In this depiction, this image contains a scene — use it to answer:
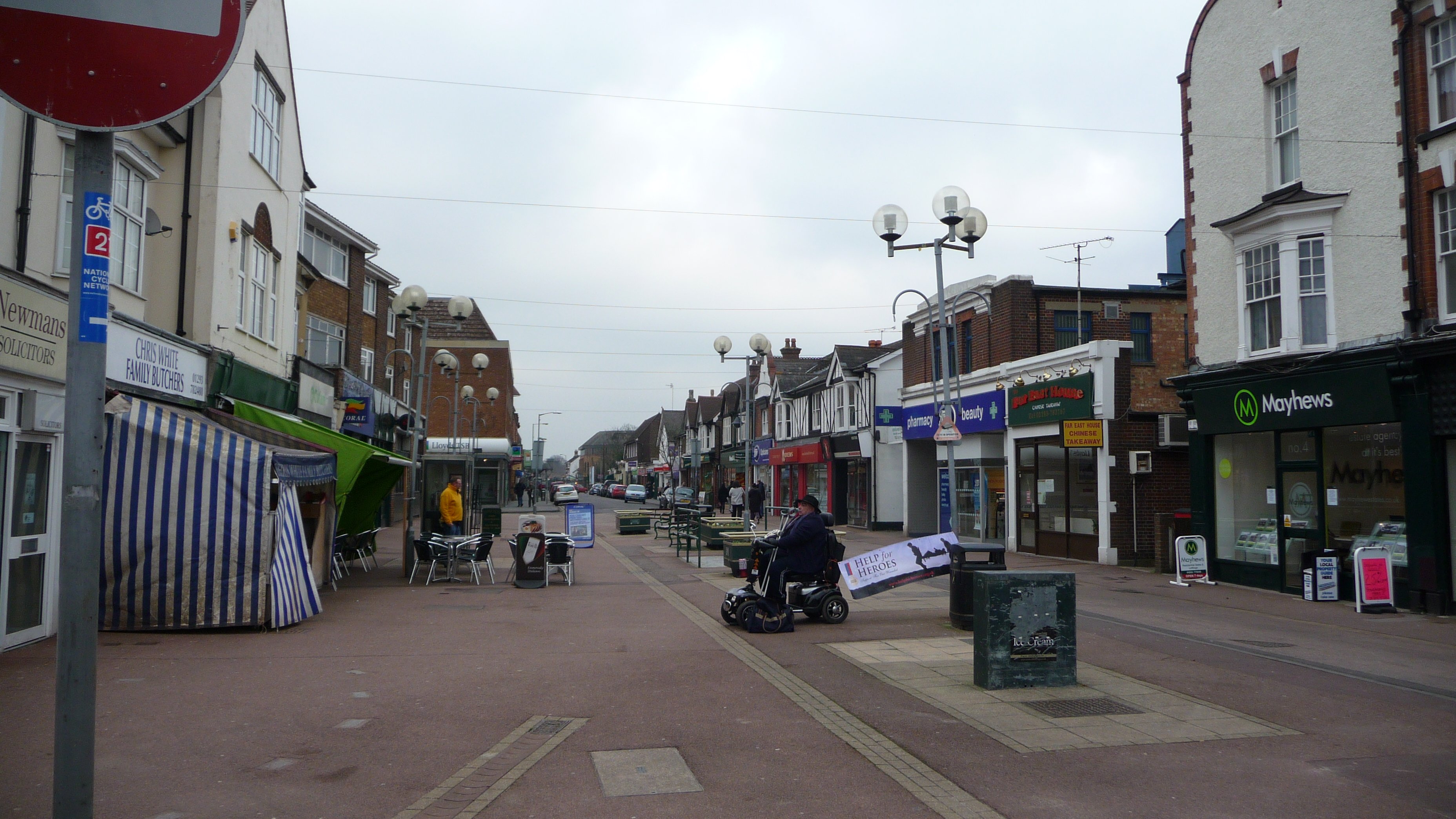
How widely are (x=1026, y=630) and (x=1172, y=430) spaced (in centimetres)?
1528

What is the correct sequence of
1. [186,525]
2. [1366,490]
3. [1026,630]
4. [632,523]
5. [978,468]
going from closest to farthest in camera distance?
[1026,630], [186,525], [1366,490], [978,468], [632,523]

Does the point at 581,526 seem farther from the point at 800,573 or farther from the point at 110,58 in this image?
the point at 110,58

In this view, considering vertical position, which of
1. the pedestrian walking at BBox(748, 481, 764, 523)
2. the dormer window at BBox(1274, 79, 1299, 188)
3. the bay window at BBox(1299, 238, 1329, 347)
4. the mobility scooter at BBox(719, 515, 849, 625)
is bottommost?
the mobility scooter at BBox(719, 515, 849, 625)

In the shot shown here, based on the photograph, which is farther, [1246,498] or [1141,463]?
[1141,463]

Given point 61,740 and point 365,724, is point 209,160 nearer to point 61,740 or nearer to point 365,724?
point 365,724

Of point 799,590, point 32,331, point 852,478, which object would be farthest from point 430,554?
point 852,478

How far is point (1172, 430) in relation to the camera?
2172 centimetres

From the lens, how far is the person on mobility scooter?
464 inches

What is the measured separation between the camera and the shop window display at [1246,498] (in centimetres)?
1722

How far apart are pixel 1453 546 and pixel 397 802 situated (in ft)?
47.6

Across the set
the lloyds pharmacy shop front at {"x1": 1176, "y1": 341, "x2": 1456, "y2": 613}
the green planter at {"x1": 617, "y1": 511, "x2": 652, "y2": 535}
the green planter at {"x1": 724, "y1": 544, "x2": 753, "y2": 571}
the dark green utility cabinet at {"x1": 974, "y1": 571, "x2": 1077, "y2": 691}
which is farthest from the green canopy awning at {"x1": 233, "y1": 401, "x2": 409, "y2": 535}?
the lloyds pharmacy shop front at {"x1": 1176, "y1": 341, "x2": 1456, "y2": 613}

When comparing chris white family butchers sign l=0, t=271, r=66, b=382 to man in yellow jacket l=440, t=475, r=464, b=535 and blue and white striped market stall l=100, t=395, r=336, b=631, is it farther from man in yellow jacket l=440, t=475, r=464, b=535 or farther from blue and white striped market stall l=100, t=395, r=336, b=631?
man in yellow jacket l=440, t=475, r=464, b=535

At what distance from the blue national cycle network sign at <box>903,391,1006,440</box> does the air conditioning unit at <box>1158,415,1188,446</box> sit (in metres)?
4.98

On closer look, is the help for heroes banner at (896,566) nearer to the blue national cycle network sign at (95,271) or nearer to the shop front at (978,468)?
the blue national cycle network sign at (95,271)
